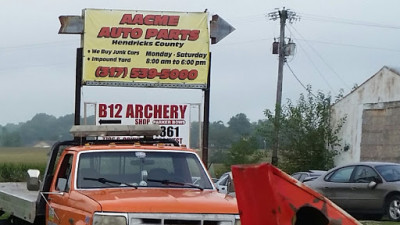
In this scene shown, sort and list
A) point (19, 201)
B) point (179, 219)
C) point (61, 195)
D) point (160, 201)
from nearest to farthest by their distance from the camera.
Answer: point (179, 219), point (160, 201), point (61, 195), point (19, 201)

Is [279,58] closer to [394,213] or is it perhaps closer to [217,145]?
[217,145]

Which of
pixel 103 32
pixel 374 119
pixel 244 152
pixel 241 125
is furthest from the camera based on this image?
pixel 244 152

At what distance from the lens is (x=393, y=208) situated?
1708 centimetres

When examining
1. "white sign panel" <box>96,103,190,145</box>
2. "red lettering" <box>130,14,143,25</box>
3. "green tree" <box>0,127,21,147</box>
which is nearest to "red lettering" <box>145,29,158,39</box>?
"red lettering" <box>130,14,143,25</box>

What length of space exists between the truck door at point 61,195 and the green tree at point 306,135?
29.9m

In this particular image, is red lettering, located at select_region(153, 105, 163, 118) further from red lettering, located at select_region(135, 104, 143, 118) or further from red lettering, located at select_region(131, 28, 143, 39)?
red lettering, located at select_region(131, 28, 143, 39)

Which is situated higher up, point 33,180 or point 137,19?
point 137,19

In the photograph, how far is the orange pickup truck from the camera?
7379 millimetres

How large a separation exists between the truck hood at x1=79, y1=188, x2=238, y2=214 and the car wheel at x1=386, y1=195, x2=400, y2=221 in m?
9.53

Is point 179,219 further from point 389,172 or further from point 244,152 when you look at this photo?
point 244,152

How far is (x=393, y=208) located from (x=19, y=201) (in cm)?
971

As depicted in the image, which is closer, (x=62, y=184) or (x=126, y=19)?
(x=62, y=184)

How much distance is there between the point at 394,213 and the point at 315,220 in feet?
45.3

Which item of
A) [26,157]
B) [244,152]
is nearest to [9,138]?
[26,157]
